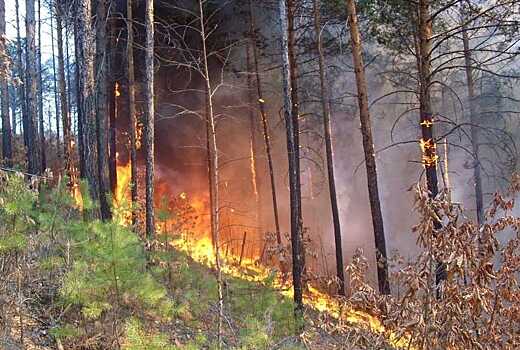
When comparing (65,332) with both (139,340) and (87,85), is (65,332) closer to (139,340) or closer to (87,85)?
(139,340)

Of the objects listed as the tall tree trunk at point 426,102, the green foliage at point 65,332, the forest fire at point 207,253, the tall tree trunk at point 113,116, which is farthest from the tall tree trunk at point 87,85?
the tall tree trunk at point 113,116

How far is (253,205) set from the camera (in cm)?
2233

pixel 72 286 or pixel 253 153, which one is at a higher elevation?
pixel 253 153

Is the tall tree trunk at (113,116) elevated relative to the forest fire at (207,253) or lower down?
elevated

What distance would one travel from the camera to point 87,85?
8.56m

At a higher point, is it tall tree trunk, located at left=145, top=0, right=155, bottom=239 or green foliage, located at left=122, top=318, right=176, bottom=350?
tall tree trunk, located at left=145, top=0, right=155, bottom=239

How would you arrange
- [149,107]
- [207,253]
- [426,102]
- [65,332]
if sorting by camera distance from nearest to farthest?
1. [65,332]
2. [426,102]
3. [149,107]
4. [207,253]

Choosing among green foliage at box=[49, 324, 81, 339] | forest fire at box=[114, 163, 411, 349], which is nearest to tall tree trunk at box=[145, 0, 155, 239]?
forest fire at box=[114, 163, 411, 349]

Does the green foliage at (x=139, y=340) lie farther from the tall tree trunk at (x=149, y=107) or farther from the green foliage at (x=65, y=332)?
the tall tree trunk at (x=149, y=107)

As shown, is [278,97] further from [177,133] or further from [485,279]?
[485,279]

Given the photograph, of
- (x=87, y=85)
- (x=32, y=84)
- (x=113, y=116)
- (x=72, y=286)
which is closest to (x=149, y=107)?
(x=87, y=85)

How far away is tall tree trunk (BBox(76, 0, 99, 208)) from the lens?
8500 mm

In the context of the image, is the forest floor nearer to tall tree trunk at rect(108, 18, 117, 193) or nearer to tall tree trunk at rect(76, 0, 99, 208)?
tall tree trunk at rect(76, 0, 99, 208)

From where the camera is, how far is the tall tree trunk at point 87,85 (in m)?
8.50
